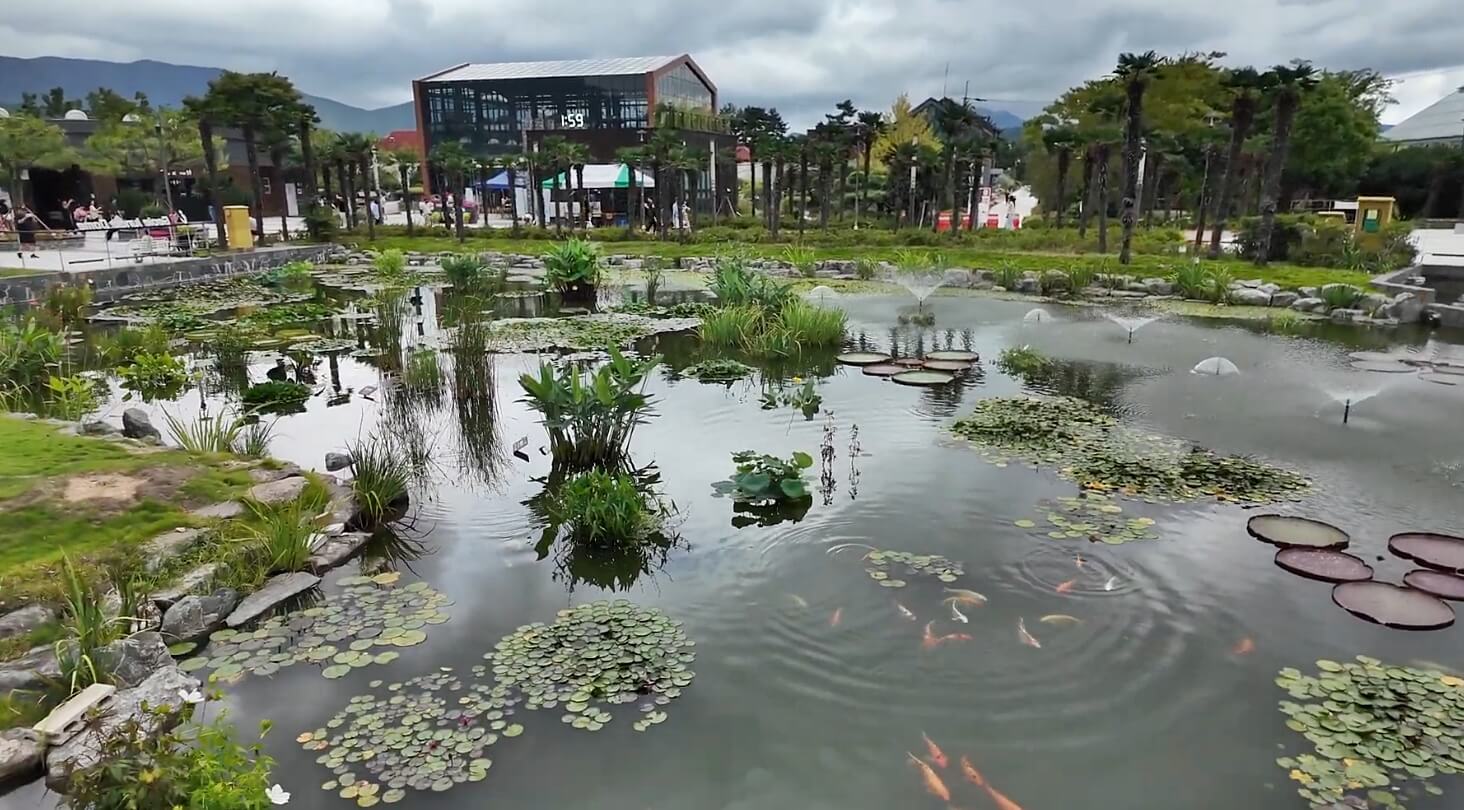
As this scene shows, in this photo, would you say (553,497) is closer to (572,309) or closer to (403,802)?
(403,802)

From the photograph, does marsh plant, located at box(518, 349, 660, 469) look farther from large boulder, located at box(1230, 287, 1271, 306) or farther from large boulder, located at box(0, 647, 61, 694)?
large boulder, located at box(1230, 287, 1271, 306)

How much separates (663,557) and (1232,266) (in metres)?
13.3

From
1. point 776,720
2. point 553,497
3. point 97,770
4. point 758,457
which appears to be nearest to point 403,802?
point 97,770

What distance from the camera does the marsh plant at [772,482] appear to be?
501 cm

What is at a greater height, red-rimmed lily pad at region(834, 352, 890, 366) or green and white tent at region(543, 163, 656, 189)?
green and white tent at region(543, 163, 656, 189)

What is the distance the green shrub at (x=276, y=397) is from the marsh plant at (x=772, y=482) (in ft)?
13.4

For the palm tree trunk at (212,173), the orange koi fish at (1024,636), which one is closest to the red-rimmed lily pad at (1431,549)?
the orange koi fish at (1024,636)

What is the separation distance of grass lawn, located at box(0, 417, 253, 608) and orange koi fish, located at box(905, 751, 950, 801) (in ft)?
11.5

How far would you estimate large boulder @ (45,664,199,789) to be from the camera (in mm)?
2625

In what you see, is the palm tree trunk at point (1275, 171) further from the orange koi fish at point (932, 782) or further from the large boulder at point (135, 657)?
the large boulder at point (135, 657)

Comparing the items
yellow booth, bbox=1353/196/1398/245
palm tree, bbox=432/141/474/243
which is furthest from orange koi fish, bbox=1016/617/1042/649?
yellow booth, bbox=1353/196/1398/245

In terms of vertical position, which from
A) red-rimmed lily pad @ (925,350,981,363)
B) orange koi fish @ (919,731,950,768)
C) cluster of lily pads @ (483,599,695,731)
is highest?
red-rimmed lily pad @ (925,350,981,363)

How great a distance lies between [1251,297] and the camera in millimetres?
11938

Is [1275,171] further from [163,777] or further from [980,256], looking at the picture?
[163,777]
